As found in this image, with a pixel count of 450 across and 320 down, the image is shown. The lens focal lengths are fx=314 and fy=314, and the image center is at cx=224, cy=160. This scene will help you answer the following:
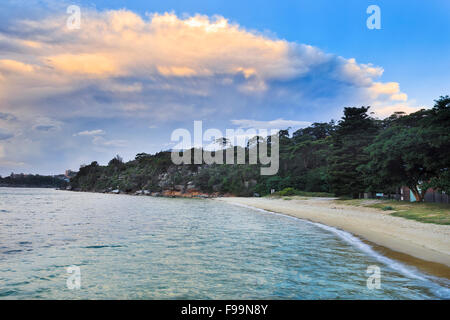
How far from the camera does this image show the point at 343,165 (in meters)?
34.2

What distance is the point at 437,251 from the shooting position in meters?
10.1

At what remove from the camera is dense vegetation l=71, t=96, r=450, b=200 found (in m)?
20.9

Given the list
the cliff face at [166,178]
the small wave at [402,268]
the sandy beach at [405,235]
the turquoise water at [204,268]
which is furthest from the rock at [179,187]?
the small wave at [402,268]

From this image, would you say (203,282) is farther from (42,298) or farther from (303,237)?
(303,237)

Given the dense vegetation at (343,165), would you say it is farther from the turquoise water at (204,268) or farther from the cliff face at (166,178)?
the turquoise water at (204,268)

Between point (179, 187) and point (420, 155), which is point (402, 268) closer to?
point (420, 155)

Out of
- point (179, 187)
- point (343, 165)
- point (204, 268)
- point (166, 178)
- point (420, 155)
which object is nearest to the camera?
point (204, 268)

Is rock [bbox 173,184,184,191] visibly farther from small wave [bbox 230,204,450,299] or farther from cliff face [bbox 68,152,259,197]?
small wave [bbox 230,204,450,299]

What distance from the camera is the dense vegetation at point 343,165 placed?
20.9 metres

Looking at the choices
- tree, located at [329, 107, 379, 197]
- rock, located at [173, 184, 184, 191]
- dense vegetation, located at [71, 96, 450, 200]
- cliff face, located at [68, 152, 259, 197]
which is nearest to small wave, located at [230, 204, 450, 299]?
dense vegetation, located at [71, 96, 450, 200]

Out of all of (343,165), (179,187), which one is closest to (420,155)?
(343,165)

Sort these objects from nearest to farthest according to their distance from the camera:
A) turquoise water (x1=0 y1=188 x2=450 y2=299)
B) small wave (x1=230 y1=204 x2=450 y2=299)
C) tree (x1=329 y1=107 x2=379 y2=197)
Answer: small wave (x1=230 y1=204 x2=450 y2=299), turquoise water (x1=0 y1=188 x2=450 y2=299), tree (x1=329 y1=107 x2=379 y2=197)
